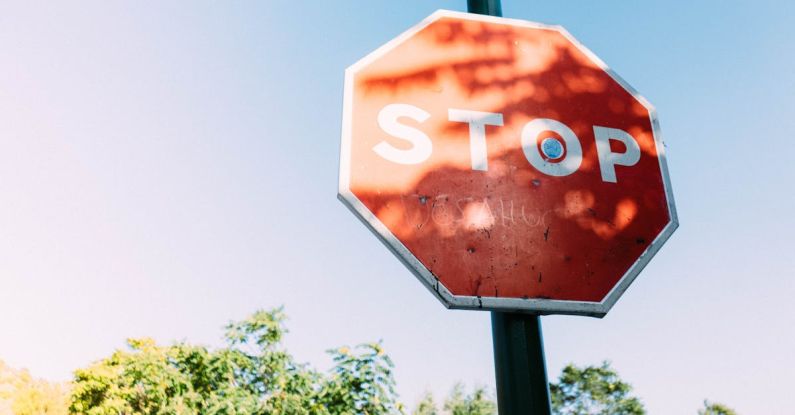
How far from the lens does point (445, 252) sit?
1039mm

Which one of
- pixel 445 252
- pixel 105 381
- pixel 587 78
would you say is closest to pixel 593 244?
pixel 445 252

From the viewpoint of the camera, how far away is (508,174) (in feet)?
3.87

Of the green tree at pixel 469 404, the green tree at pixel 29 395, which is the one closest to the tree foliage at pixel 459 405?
the green tree at pixel 469 404

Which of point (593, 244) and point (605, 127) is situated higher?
point (605, 127)

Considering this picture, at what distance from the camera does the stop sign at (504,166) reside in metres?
1.04

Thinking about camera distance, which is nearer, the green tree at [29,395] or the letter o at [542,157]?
the letter o at [542,157]

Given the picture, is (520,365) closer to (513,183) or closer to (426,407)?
(513,183)

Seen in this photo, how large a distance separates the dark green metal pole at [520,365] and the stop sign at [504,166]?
5 cm

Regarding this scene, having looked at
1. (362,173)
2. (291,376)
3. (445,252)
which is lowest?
(445,252)

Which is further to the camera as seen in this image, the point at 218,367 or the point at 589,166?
the point at 218,367

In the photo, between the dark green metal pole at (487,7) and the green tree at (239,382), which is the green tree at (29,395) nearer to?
the green tree at (239,382)

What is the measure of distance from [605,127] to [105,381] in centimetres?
1425

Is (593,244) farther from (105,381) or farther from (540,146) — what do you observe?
(105,381)

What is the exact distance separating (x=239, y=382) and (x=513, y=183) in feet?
32.1
